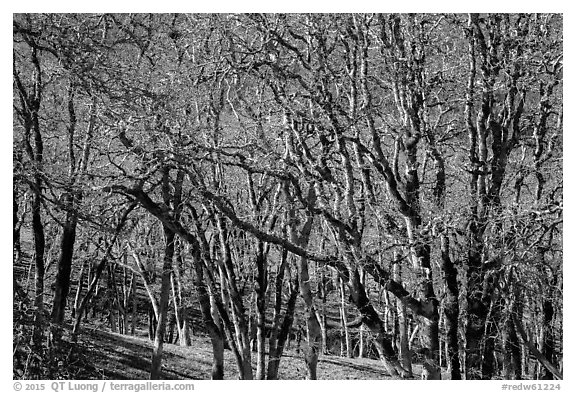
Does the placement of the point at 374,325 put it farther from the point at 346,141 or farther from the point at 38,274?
the point at 38,274

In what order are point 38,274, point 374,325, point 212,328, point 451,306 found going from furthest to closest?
point 38,274, point 212,328, point 451,306, point 374,325

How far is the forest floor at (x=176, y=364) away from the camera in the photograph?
15219mm

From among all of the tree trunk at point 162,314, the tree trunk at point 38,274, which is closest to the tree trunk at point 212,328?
the tree trunk at point 162,314

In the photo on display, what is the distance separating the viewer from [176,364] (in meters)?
16.5

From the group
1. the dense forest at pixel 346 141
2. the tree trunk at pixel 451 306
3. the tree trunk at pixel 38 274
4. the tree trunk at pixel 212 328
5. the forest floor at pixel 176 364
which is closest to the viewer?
the tree trunk at pixel 38 274

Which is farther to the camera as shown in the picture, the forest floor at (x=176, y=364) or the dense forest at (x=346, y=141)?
the forest floor at (x=176, y=364)

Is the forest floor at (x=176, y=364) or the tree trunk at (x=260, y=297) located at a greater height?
the tree trunk at (x=260, y=297)

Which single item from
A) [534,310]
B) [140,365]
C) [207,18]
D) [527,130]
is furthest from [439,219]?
[140,365]

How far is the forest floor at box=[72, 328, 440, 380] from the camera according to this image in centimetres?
1522

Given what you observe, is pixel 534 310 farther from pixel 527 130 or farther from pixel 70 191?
pixel 70 191

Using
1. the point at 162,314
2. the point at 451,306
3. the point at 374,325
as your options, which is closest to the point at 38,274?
the point at 162,314

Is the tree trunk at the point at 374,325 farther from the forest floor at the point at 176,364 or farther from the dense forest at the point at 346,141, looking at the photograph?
the forest floor at the point at 176,364

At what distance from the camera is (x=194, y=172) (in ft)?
31.3
